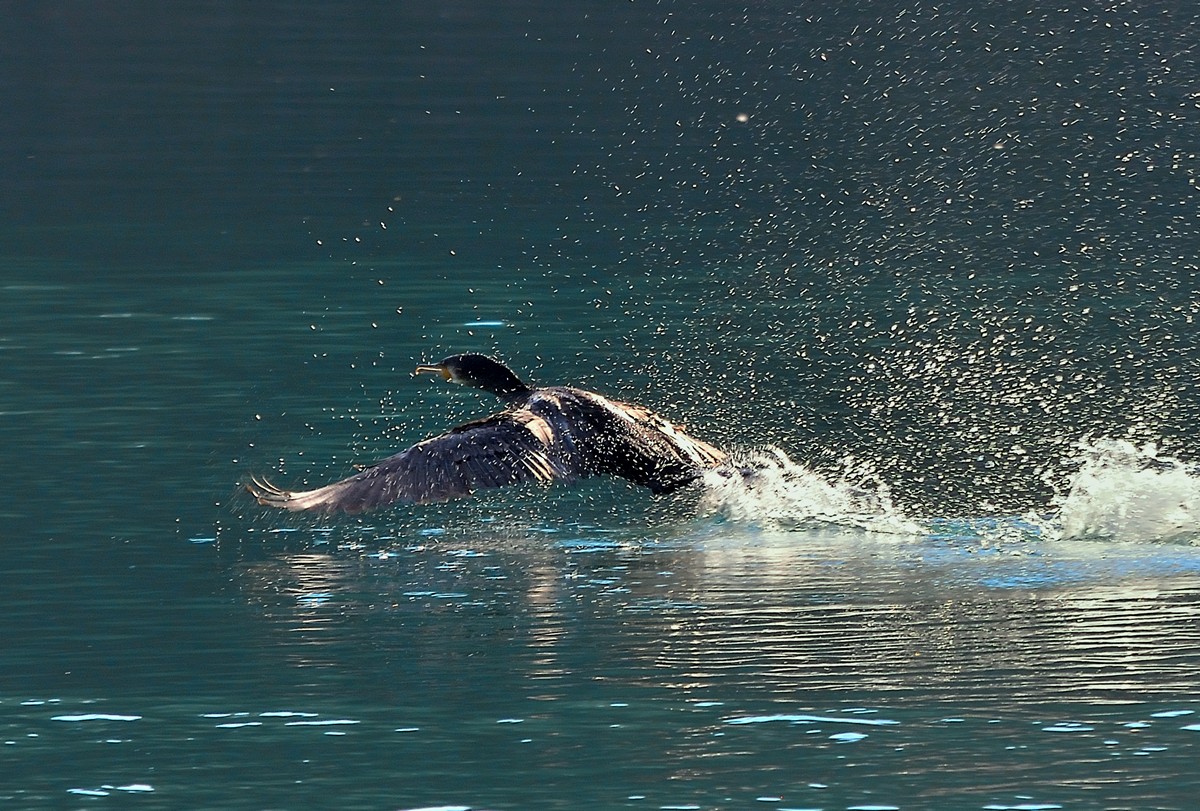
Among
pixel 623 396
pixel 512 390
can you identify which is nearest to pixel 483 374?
pixel 512 390

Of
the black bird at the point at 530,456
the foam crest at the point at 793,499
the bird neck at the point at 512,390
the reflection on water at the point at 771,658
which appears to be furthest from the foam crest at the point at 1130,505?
the bird neck at the point at 512,390

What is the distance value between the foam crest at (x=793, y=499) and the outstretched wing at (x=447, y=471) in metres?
0.96

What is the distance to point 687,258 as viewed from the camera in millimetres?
20500

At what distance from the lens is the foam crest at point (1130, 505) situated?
10.5 m

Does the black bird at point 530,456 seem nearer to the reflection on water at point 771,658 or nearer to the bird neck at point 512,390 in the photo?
the bird neck at point 512,390

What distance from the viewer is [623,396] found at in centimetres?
1508

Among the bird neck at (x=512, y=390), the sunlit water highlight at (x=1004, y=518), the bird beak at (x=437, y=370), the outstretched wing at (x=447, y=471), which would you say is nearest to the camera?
the outstretched wing at (x=447, y=471)

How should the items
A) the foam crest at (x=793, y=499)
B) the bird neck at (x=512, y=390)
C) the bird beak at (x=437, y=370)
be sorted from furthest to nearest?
the bird beak at (x=437, y=370) → the bird neck at (x=512, y=390) → the foam crest at (x=793, y=499)

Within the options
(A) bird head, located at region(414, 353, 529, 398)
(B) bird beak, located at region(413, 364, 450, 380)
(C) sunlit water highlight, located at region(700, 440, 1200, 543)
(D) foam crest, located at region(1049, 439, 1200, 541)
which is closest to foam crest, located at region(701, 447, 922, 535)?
(C) sunlit water highlight, located at region(700, 440, 1200, 543)

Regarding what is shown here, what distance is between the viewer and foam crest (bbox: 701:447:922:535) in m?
11.2

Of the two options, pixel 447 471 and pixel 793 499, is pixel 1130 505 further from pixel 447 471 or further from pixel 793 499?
pixel 447 471

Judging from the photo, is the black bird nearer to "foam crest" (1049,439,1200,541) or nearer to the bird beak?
the bird beak

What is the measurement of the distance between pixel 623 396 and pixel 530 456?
4394 mm

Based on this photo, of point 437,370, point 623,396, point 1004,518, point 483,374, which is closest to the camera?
point 1004,518
